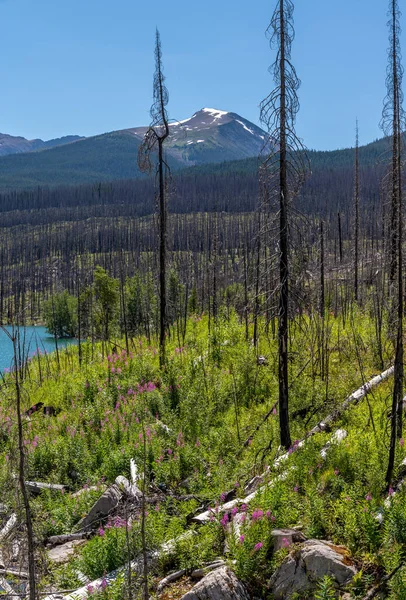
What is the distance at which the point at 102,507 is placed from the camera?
8.16m

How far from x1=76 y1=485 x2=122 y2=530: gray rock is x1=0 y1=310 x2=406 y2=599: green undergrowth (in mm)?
→ 209

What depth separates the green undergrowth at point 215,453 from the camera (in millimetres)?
5719

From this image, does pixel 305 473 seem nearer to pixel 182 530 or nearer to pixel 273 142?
pixel 182 530

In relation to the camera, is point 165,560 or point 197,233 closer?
point 165,560

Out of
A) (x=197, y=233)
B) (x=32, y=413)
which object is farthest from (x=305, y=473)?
(x=197, y=233)

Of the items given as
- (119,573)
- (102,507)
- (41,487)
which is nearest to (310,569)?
(119,573)

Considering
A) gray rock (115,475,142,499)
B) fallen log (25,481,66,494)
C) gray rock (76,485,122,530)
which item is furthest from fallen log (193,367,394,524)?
fallen log (25,481,66,494)

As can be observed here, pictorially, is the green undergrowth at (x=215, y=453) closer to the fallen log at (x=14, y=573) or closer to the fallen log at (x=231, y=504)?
the fallen log at (x=231, y=504)

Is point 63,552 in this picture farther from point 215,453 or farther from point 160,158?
point 160,158

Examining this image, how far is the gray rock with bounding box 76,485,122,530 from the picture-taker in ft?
26.7

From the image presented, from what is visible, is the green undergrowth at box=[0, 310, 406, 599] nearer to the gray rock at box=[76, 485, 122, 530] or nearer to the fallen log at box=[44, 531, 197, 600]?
the fallen log at box=[44, 531, 197, 600]

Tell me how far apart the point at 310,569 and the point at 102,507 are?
415 cm

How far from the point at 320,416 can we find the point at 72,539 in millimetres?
5156

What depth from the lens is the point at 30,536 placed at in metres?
4.29
